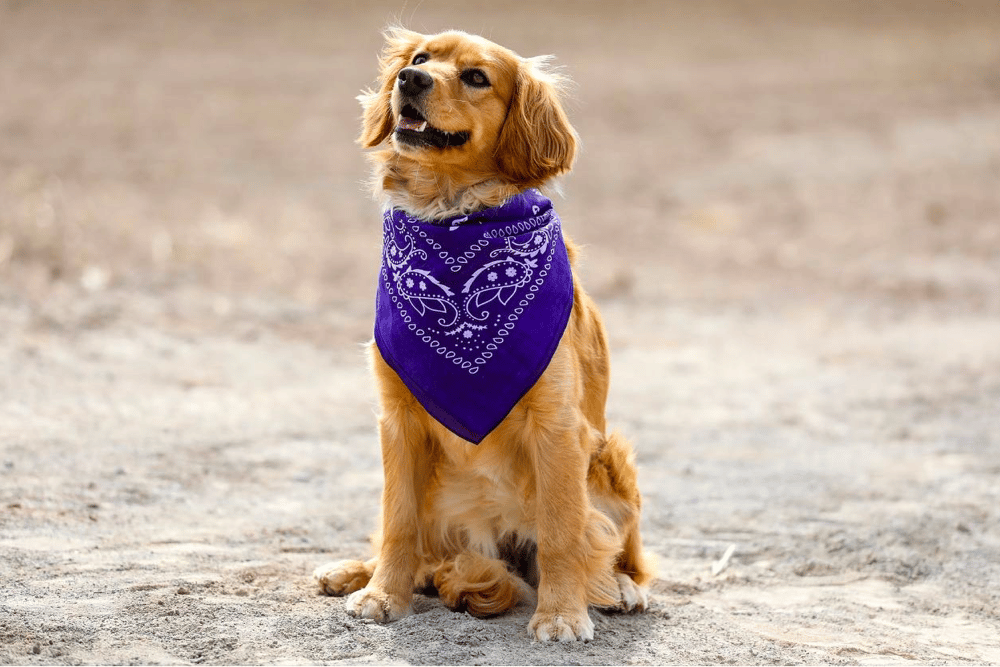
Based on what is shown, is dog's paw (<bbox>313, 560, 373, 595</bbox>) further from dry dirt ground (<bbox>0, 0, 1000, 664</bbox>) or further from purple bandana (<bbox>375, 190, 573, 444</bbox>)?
purple bandana (<bbox>375, 190, 573, 444</bbox>)

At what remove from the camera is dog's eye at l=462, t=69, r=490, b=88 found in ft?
13.3

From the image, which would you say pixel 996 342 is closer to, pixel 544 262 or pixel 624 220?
pixel 624 220

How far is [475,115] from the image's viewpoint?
3.98 meters

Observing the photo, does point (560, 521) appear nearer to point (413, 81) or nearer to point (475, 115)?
point (475, 115)

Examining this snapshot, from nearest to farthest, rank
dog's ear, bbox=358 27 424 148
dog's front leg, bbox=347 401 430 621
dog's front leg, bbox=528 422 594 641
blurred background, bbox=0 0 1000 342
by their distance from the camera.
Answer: dog's front leg, bbox=528 422 594 641, dog's front leg, bbox=347 401 430 621, dog's ear, bbox=358 27 424 148, blurred background, bbox=0 0 1000 342

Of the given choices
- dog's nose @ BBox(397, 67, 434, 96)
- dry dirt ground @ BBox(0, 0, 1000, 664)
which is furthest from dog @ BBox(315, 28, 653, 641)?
dry dirt ground @ BBox(0, 0, 1000, 664)

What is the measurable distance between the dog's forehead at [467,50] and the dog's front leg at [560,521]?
143 centimetres

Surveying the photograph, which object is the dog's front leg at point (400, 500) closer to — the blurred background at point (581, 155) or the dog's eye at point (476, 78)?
the dog's eye at point (476, 78)

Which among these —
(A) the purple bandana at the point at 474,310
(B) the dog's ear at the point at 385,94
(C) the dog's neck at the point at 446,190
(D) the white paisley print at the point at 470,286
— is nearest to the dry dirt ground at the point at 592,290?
(A) the purple bandana at the point at 474,310

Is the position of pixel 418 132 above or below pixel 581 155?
below

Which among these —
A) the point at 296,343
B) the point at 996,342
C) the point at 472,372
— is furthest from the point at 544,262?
the point at 996,342

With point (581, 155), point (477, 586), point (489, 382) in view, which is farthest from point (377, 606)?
point (581, 155)

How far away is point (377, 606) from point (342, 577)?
360 millimetres

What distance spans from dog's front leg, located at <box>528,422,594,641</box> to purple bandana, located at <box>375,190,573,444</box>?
0.74ft
